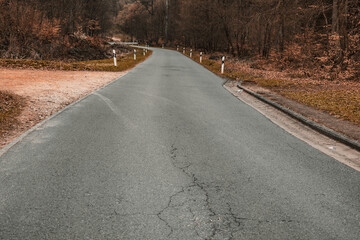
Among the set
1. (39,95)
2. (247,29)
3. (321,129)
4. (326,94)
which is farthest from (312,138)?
(247,29)

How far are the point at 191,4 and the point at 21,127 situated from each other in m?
37.7

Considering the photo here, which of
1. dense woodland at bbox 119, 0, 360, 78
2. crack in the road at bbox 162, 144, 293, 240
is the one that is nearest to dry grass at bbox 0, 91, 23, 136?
crack in the road at bbox 162, 144, 293, 240

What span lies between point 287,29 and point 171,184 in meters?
24.8

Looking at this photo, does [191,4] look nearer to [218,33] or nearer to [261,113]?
[218,33]

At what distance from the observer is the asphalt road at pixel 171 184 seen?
106 inches

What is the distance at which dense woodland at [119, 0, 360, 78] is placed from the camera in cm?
1423

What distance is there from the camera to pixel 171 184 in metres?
3.57

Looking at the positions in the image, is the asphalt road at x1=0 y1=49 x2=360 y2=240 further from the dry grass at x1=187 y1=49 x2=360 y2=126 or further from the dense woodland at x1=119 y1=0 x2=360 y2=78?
the dense woodland at x1=119 y1=0 x2=360 y2=78

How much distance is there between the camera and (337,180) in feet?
12.3

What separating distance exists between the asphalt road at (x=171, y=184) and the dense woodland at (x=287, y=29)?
11044 millimetres

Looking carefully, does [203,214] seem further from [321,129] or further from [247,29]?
[247,29]

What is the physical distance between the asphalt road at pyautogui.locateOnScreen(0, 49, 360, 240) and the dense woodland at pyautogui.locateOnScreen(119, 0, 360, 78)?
11.0 m

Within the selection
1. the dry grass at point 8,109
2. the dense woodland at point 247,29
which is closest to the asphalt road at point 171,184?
the dry grass at point 8,109

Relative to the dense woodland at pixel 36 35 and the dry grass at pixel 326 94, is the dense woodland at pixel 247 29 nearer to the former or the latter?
the dense woodland at pixel 36 35
